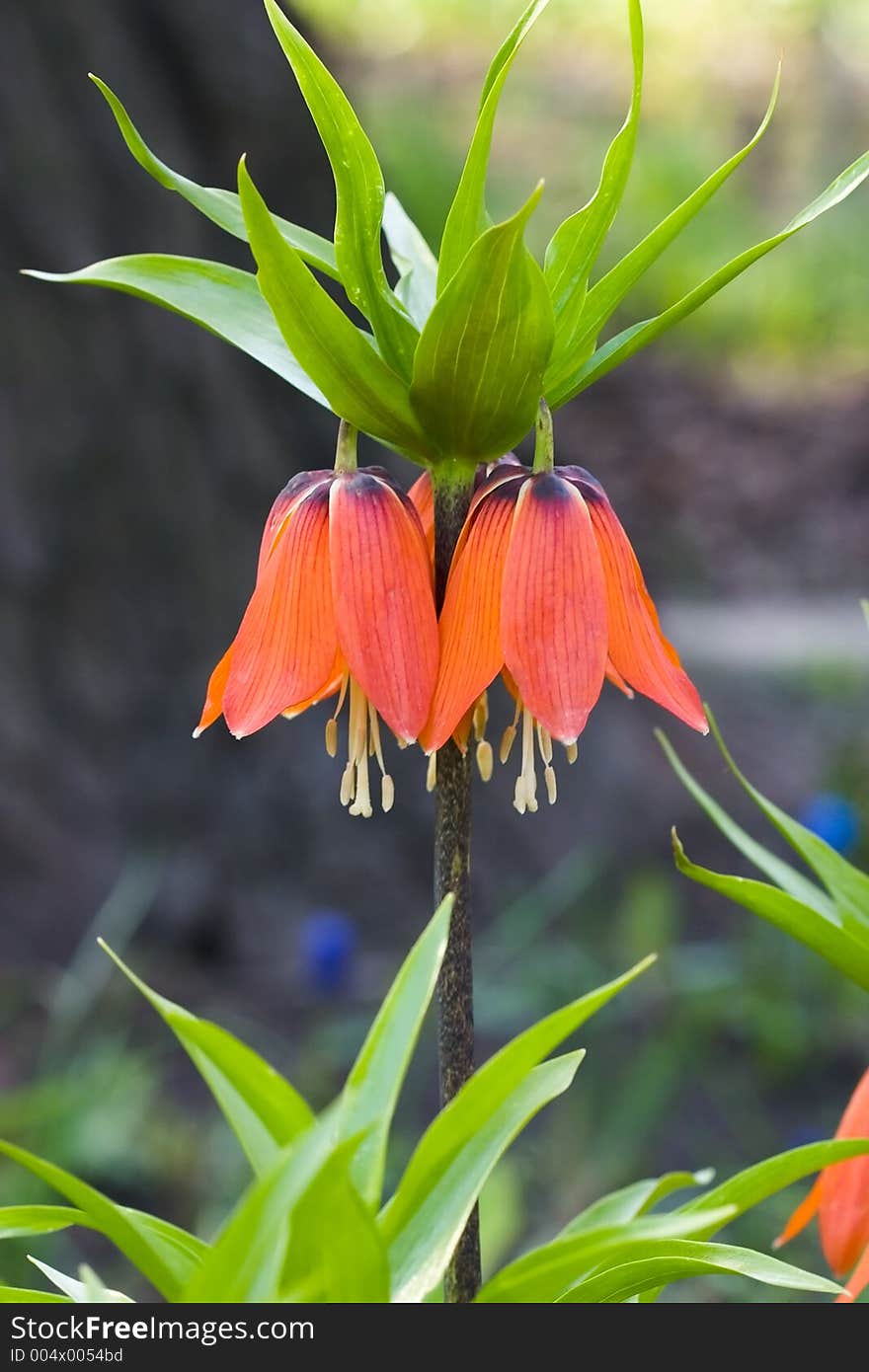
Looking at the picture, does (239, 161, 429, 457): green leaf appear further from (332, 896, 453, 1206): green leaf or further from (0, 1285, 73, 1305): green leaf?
(0, 1285, 73, 1305): green leaf

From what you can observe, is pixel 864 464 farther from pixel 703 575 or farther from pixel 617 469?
pixel 703 575

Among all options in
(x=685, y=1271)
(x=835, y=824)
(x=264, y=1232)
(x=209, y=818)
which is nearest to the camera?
(x=264, y=1232)

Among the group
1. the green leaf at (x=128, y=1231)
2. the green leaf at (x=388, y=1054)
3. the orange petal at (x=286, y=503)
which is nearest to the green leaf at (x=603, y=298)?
the orange petal at (x=286, y=503)

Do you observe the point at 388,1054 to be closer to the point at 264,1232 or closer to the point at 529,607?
the point at 264,1232

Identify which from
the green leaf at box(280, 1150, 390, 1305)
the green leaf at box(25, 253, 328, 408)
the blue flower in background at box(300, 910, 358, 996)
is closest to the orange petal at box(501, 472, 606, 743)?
the green leaf at box(25, 253, 328, 408)

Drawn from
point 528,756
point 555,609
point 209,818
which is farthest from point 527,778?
point 209,818

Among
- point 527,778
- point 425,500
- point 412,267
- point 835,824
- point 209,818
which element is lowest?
point 209,818

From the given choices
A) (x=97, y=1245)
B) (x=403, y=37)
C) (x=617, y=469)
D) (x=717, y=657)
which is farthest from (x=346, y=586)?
(x=403, y=37)
